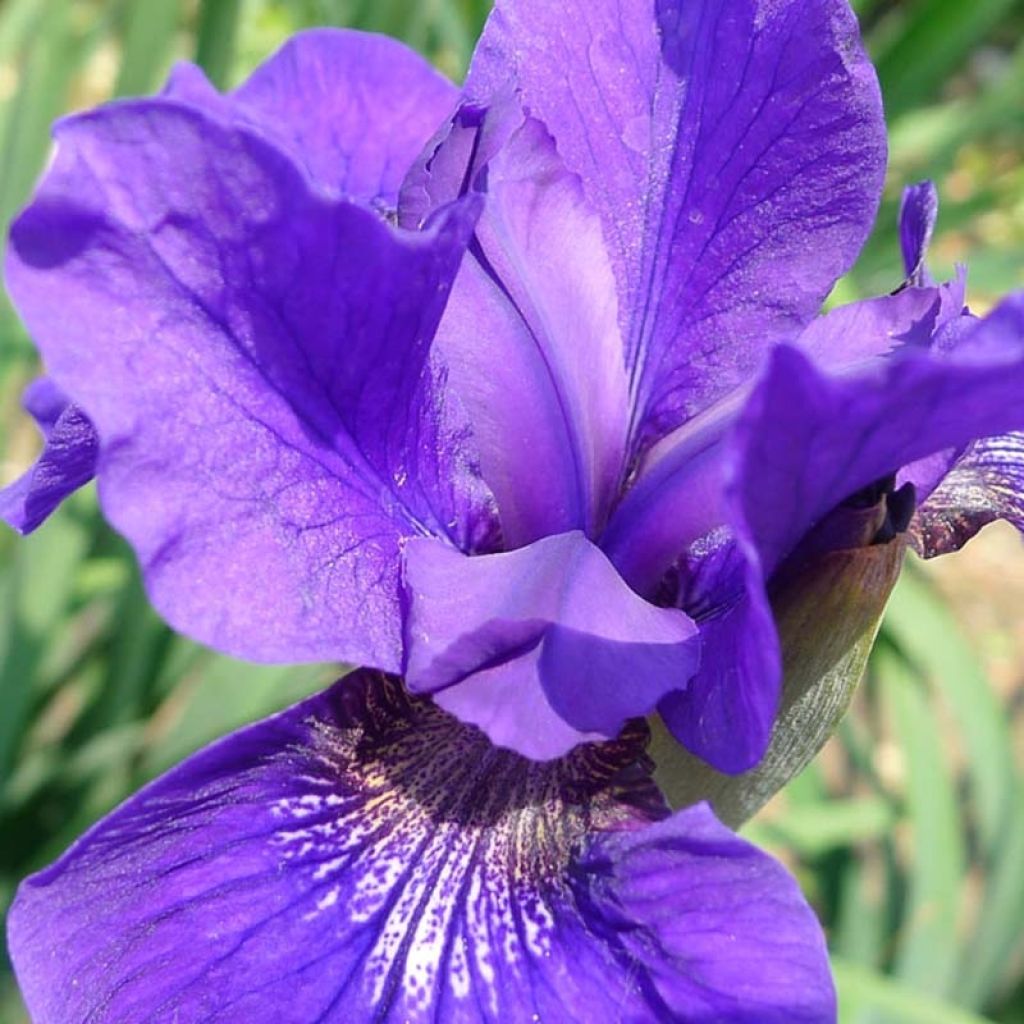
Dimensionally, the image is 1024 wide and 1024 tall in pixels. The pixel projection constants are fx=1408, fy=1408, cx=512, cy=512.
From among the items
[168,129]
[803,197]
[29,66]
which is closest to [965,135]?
[29,66]

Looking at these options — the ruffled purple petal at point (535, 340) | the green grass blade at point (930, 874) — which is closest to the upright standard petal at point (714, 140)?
the ruffled purple petal at point (535, 340)

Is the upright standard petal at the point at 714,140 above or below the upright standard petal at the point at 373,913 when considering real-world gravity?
above

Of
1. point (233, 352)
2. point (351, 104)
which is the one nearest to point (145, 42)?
point (351, 104)

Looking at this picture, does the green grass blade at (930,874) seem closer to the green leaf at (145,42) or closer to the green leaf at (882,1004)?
the green leaf at (882,1004)

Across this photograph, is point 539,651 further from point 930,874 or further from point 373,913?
point 930,874

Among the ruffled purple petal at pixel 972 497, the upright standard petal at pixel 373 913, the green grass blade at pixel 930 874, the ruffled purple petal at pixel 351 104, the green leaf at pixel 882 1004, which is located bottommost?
the green grass blade at pixel 930 874

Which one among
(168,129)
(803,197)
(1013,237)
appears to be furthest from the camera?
(1013,237)

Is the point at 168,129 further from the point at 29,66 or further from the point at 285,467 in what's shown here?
the point at 29,66
